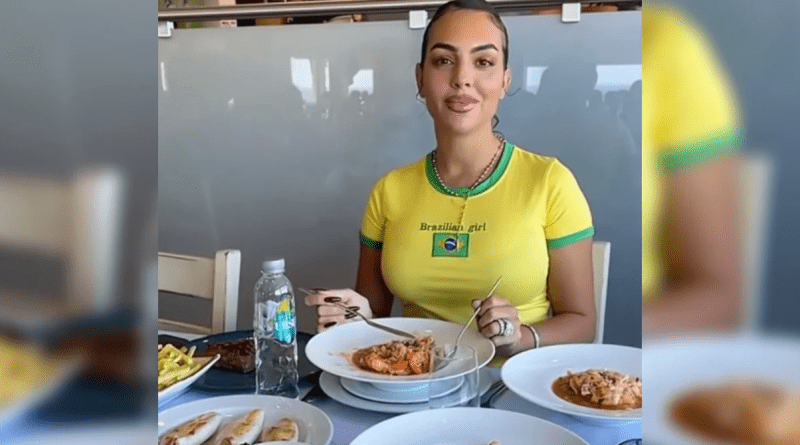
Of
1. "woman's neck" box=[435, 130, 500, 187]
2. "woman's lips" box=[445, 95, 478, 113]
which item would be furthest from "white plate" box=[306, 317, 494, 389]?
"woman's lips" box=[445, 95, 478, 113]

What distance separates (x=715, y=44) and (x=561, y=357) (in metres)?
0.84

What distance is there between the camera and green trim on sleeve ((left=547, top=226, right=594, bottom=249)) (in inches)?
50.1

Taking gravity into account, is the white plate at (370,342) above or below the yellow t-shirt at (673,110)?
below

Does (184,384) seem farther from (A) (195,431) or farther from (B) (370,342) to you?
(B) (370,342)

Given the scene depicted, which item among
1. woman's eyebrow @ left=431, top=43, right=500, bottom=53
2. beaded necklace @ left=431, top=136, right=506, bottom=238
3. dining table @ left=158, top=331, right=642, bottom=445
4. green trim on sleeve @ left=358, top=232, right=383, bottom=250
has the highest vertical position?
woman's eyebrow @ left=431, top=43, right=500, bottom=53

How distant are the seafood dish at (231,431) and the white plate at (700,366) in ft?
1.81

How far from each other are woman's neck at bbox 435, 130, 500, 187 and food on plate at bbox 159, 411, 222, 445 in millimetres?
830

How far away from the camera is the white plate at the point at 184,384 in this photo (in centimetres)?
77

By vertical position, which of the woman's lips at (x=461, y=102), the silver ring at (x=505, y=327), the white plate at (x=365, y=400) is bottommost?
the white plate at (x=365, y=400)

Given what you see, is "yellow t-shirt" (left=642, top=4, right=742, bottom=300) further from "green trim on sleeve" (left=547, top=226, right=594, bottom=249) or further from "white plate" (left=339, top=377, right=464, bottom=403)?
"green trim on sleeve" (left=547, top=226, right=594, bottom=249)

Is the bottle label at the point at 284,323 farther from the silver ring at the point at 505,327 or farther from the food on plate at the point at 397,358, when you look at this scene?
the silver ring at the point at 505,327

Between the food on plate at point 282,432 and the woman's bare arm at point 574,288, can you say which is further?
the woman's bare arm at point 574,288

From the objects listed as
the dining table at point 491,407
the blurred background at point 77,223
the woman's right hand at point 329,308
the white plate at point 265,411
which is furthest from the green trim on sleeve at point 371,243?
the blurred background at point 77,223

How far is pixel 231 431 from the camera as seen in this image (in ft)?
2.24
